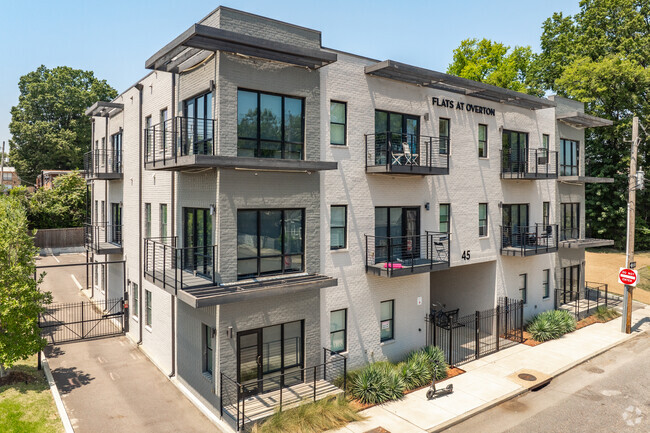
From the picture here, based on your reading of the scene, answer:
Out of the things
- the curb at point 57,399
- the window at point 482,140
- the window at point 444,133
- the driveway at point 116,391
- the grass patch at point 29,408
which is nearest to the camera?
the grass patch at point 29,408

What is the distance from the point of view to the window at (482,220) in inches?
755

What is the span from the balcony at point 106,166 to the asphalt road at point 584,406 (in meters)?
17.6

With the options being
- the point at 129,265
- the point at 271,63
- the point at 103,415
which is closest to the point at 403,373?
the point at 103,415

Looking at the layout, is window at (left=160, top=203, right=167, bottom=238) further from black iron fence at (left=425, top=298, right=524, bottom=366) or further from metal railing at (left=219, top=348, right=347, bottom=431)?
black iron fence at (left=425, top=298, right=524, bottom=366)

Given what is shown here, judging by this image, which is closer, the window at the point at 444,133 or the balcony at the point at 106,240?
the window at the point at 444,133

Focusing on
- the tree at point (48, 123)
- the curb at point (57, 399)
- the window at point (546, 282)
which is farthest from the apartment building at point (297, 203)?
the tree at point (48, 123)

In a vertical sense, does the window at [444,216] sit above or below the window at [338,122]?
below

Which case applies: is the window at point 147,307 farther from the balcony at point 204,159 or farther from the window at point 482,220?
the window at point 482,220

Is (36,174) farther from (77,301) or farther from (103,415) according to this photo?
(103,415)

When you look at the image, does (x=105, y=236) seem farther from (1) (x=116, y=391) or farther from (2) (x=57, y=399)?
(2) (x=57, y=399)

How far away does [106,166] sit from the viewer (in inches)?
848

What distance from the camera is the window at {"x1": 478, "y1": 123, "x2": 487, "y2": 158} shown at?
19.3 m

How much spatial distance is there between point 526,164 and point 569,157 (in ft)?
19.2

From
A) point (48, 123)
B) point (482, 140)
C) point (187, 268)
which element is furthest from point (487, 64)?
point (48, 123)
